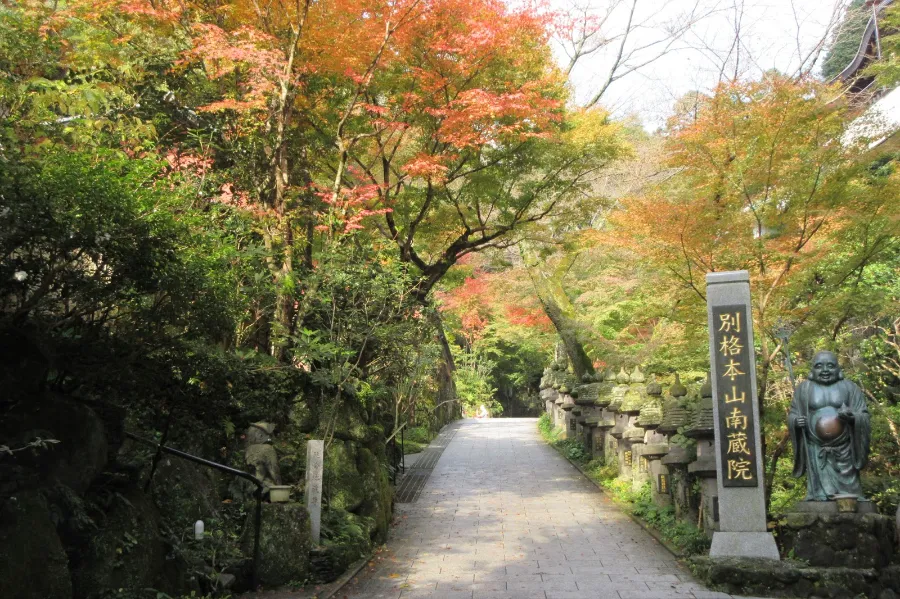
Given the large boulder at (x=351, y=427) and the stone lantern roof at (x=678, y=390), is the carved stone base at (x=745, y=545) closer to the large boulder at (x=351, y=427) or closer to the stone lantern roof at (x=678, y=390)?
the stone lantern roof at (x=678, y=390)

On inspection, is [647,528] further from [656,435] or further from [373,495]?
[373,495]

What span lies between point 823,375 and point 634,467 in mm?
6113

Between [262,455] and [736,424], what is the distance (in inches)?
223

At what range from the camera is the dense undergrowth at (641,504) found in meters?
9.77

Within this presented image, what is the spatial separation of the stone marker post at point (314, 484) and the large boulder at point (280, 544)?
561mm

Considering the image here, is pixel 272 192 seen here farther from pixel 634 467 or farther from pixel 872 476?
pixel 872 476

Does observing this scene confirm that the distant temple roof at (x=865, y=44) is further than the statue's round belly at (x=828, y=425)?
Yes

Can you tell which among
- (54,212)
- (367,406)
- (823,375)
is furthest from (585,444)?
(54,212)

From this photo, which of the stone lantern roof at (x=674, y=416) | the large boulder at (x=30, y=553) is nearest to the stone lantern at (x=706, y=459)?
the stone lantern roof at (x=674, y=416)

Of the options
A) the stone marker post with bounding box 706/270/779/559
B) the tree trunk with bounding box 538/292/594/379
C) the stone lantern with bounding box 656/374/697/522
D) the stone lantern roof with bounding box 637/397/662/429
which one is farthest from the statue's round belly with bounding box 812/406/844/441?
the tree trunk with bounding box 538/292/594/379

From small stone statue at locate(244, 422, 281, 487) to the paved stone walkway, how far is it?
5.28 feet

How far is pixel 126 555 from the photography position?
5977mm

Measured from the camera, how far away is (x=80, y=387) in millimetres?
6562

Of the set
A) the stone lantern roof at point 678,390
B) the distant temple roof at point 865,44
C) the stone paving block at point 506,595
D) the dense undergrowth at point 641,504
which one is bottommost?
the stone paving block at point 506,595
